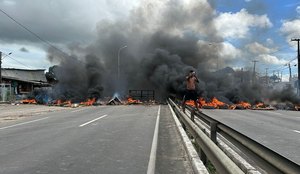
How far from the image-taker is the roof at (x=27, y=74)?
79.9 meters

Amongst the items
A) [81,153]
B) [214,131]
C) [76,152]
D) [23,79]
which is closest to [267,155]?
[214,131]

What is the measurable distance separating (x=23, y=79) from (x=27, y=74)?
6263mm

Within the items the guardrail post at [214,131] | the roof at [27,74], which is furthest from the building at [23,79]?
the guardrail post at [214,131]

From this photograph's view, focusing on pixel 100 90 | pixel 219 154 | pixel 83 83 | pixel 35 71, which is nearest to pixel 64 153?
pixel 219 154

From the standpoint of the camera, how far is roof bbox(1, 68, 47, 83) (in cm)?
7988

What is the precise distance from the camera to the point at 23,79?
7994cm

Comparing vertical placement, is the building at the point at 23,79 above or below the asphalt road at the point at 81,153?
above

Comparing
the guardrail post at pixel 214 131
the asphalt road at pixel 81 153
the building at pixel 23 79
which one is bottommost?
the asphalt road at pixel 81 153

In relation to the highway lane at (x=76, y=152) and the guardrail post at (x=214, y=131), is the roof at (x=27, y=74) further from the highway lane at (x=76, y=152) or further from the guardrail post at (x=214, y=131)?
the guardrail post at (x=214, y=131)

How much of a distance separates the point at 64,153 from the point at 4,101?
45.3 metres

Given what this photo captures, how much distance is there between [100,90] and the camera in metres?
58.0

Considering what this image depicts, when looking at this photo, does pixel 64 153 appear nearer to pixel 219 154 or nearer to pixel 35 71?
pixel 219 154

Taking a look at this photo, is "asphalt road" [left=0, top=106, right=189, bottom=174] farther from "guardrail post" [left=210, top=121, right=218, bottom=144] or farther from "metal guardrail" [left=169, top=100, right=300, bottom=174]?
"metal guardrail" [left=169, top=100, right=300, bottom=174]

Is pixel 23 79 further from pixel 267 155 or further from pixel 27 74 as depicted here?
pixel 267 155
